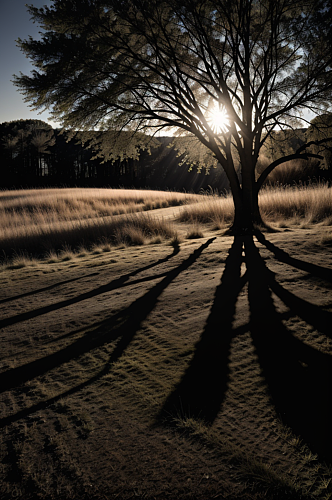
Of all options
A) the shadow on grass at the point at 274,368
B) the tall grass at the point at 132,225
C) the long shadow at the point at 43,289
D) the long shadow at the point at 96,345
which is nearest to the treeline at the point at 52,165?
the tall grass at the point at 132,225

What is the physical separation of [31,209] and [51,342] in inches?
624

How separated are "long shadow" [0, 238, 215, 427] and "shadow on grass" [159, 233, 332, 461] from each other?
780mm

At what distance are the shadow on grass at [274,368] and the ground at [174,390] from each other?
1 cm

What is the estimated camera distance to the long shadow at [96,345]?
2752 millimetres

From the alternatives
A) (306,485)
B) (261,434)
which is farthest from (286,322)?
(306,485)

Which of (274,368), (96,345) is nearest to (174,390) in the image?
(274,368)

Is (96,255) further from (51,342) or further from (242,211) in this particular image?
(51,342)

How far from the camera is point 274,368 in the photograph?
8.51 feet

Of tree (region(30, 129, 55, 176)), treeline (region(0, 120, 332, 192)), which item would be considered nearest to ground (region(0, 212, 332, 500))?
treeline (region(0, 120, 332, 192))

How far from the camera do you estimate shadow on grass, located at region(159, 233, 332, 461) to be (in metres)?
2.08

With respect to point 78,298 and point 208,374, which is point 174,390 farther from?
point 78,298

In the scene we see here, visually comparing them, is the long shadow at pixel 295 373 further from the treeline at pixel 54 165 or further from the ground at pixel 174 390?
the treeline at pixel 54 165

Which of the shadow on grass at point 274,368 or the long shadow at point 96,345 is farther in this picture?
the long shadow at point 96,345

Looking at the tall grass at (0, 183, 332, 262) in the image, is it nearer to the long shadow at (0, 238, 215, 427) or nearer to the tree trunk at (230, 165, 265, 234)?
the tree trunk at (230, 165, 265, 234)
